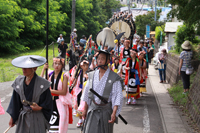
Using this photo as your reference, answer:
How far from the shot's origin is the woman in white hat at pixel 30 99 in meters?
3.81

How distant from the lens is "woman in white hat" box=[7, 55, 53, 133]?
3811 mm

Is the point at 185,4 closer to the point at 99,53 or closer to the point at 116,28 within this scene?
the point at 116,28

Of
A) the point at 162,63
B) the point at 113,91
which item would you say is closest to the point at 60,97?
the point at 113,91

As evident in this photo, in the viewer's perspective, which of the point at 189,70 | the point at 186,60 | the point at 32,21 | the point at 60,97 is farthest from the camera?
the point at 32,21

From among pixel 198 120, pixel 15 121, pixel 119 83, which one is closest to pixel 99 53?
pixel 119 83

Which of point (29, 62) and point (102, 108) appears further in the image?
point (102, 108)

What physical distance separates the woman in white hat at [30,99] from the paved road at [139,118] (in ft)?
8.58

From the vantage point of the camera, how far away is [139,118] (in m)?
7.68

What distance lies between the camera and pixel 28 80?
3883 mm

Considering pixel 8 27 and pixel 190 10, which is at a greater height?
pixel 8 27

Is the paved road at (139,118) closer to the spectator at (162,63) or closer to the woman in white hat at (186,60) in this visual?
the woman in white hat at (186,60)

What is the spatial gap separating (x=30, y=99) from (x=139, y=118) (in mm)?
4464

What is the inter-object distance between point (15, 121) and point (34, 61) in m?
0.91

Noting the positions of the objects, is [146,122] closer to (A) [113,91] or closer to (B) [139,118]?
(B) [139,118]
